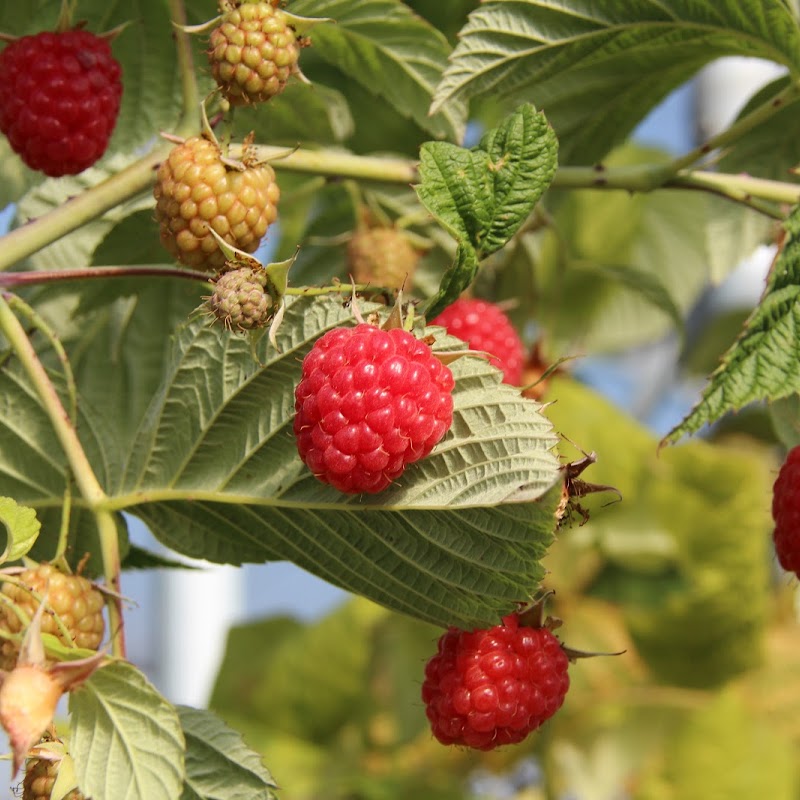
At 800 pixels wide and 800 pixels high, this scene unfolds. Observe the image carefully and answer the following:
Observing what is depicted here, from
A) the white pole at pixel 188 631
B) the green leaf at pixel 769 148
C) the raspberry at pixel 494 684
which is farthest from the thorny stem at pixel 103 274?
the white pole at pixel 188 631

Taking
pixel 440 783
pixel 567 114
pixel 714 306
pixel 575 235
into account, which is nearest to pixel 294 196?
pixel 567 114

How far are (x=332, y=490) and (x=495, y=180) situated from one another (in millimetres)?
188

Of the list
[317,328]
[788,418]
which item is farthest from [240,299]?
[788,418]

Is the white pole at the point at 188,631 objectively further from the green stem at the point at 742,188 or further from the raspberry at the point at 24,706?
the raspberry at the point at 24,706

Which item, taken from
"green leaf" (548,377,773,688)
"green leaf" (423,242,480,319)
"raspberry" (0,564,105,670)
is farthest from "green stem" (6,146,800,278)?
"green leaf" (548,377,773,688)

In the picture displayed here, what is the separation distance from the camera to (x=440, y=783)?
1.85m

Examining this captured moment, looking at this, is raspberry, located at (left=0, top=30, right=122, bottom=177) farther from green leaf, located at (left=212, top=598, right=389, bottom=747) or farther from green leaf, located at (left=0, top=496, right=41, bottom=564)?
green leaf, located at (left=212, top=598, right=389, bottom=747)

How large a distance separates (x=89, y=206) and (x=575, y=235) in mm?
1032

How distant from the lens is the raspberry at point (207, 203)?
1.98ft

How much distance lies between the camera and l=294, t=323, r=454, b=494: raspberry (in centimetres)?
55

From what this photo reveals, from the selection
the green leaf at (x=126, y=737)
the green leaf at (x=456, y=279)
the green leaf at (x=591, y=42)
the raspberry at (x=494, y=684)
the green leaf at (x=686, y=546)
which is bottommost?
the green leaf at (x=686, y=546)

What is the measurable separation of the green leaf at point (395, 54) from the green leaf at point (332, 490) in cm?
26

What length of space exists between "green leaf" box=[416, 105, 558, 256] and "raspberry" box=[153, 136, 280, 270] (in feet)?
0.29

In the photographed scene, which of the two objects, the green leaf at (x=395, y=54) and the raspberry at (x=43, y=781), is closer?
the raspberry at (x=43, y=781)
